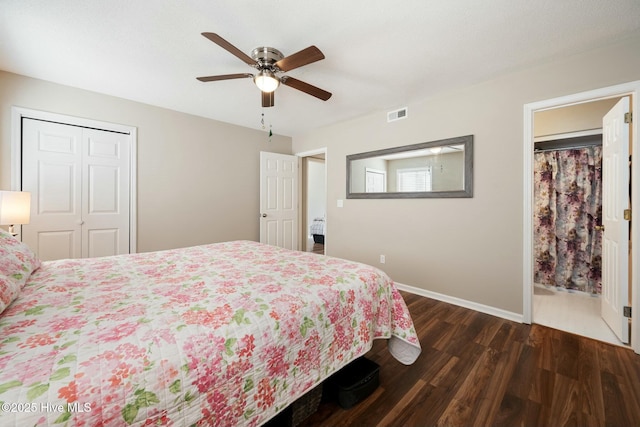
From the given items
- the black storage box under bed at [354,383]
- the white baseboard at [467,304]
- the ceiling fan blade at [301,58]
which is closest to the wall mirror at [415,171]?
the white baseboard at [467,304]

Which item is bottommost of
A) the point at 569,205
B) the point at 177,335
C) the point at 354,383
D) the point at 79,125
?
the point at 354,383

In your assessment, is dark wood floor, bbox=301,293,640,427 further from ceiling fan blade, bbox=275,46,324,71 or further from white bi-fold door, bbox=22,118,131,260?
white bi-fold door, bbox=22,118,131,260

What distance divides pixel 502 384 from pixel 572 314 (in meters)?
1.69

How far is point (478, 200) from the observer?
268 centimetres

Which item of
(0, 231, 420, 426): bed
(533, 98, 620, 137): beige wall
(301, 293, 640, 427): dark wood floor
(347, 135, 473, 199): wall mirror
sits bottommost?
(301, 293, 640, 427): dark wood floor

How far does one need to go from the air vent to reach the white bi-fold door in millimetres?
3287

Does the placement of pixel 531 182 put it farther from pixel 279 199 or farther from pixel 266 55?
pixel 279 199

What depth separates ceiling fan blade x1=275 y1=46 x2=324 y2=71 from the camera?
1.66m

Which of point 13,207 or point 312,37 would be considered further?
point 13,207

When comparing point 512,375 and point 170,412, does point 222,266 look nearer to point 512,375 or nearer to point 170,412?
point 170,412

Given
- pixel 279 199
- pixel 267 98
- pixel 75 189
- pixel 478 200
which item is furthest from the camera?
pixel 279 199

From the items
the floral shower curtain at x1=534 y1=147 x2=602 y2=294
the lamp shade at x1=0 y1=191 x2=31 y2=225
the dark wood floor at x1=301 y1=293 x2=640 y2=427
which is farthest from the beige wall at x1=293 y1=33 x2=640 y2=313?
the lamp shade at x1=0 y1=191 x2=31 y2=225

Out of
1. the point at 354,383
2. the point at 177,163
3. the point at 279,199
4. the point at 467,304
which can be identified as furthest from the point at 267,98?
the point at 467,304

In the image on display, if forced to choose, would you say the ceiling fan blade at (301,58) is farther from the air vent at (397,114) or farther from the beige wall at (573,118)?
the beige wall at (573,118)
